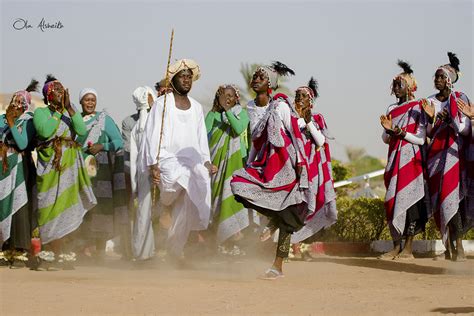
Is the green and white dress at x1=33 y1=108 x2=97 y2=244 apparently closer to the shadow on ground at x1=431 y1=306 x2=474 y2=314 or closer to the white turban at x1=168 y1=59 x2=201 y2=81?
the white turban at x1=168 y1=59 x2=201 y2=81

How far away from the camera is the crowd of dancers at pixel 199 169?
35.9 feet

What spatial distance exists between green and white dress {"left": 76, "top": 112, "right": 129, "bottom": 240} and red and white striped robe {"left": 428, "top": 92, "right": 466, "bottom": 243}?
13.5 ft

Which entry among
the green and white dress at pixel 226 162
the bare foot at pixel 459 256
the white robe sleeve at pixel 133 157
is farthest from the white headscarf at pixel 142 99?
the bare foot at pixel 459 256

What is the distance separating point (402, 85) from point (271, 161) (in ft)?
10.6

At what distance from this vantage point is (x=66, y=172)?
11938 mm

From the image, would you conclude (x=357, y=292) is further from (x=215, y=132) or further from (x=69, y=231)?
(x=215, y=132)

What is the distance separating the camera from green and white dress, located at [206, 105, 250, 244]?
13570 millimetres

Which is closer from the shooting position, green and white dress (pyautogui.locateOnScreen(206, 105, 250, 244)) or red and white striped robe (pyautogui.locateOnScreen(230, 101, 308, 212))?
red and white striped robe (pyautogui.locateOnScreen(230, 101, 308, 212))

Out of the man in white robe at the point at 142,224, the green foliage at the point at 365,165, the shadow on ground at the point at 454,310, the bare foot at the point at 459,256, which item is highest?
the green foliage at the point at 365,165

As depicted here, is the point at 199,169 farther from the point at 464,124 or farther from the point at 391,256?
the point at 464,124

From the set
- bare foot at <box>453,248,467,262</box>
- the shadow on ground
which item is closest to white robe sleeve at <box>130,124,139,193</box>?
bare foot at <box>453,248,467,262</box>

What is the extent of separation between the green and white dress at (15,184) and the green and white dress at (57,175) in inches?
18.0

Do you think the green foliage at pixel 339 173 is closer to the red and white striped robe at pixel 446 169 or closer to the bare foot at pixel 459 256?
the bare foot at pixel 459 256

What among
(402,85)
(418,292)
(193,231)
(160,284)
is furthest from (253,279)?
(402,85)
